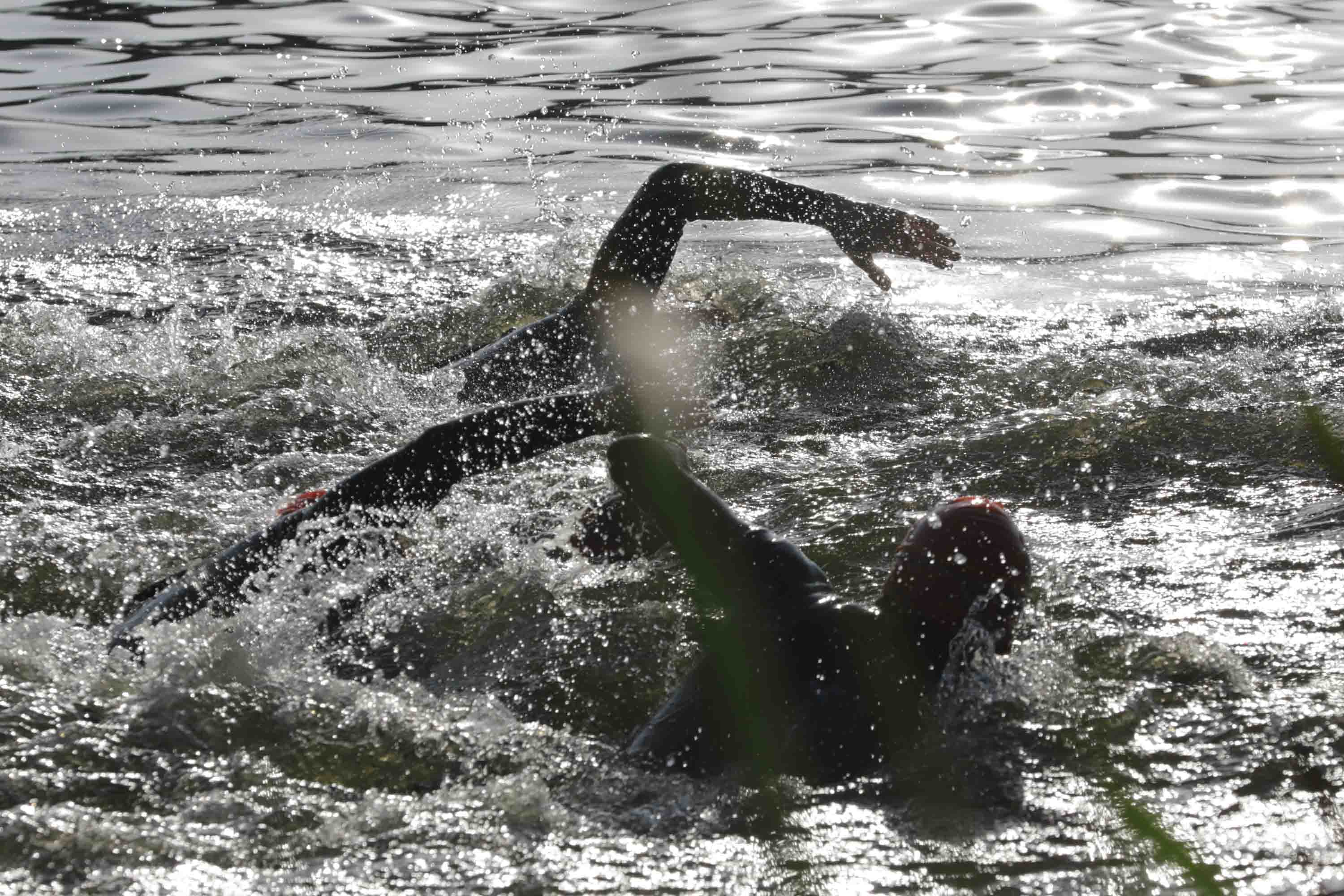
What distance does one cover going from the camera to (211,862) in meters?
2.83

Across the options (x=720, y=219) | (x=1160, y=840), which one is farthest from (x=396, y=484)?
(x=720, y=219)

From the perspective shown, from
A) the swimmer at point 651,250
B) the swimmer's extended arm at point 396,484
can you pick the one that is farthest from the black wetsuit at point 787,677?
the swimmer at point 651,250

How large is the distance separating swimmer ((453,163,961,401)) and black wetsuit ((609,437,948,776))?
7.62 feet

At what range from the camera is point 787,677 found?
3156 millimetres

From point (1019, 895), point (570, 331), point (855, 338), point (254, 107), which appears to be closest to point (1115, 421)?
point (855, 338)

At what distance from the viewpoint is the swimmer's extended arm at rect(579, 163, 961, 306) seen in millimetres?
5617

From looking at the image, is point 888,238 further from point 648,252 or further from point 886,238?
point 648,252

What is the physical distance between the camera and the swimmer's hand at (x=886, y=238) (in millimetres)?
5523

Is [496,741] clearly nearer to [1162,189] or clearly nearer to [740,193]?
[740,193]

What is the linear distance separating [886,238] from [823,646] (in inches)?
112

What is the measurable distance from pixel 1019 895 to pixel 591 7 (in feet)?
46.6

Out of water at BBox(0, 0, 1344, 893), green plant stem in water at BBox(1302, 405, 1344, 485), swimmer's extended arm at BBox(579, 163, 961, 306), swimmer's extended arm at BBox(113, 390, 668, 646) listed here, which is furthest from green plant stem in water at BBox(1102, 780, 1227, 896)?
swimmer's extended arm at BBox(579, 163, 961, 306)

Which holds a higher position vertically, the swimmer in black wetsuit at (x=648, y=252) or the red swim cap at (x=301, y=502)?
the swimmer in black wetsuit at (x=648, y=252)

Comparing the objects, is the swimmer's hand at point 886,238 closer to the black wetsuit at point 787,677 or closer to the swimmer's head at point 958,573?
the swimmer's head at point 958,573
